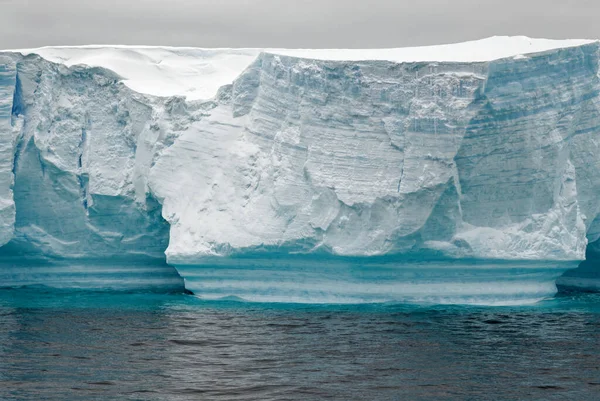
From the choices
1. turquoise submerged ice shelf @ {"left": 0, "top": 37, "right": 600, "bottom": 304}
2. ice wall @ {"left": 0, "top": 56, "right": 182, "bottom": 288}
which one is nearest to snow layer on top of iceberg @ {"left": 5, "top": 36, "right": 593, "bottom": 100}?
turquoise submerged ice shelf @ {"left": 0, "top": 37, "right": 600, "bottom": 304}

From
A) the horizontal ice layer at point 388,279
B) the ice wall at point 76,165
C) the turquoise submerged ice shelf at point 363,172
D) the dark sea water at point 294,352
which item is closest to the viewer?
the dark sea water at point 294,352

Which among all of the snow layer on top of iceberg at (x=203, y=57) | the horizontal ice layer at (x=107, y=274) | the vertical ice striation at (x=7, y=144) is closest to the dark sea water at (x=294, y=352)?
the vertical ice striation at (x=7, y=144)

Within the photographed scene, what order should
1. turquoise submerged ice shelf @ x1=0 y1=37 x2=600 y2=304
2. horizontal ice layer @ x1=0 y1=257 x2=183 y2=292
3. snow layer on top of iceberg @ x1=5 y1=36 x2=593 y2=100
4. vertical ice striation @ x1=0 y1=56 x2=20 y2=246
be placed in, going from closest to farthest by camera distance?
turquoise submerged ice shelf @ x1=0 y1=37 x2=600 y2=304 → snow layer on top of iceberg @ x1=5 y1=36 x2=593 y2=100 → vertical ice striation @ x1=0 y1=56 x2=20 y2=246 → horizontal ice layer @ x1=0 y1=257 x2=183 y2=292

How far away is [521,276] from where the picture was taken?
42.1 ft

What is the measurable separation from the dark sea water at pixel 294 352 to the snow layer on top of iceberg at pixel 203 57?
373 centimetres

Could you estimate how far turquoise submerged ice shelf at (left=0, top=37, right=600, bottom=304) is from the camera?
12.4m

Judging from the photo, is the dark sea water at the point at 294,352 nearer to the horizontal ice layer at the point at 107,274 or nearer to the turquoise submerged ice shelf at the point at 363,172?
the turquoise submerged ice shelf at the point at 363,172

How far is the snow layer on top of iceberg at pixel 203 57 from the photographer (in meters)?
13.2

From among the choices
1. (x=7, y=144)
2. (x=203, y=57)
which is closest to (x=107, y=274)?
(x=7, y=144)

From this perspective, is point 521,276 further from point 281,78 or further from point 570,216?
point 281,78

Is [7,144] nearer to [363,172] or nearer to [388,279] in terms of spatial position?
[363,172]

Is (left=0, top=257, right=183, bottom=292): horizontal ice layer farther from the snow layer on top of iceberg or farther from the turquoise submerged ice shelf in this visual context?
the snow layer on top of iceberg

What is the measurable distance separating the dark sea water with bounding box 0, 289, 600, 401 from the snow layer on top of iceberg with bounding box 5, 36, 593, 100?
3735 mm

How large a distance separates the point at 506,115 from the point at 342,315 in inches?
144
